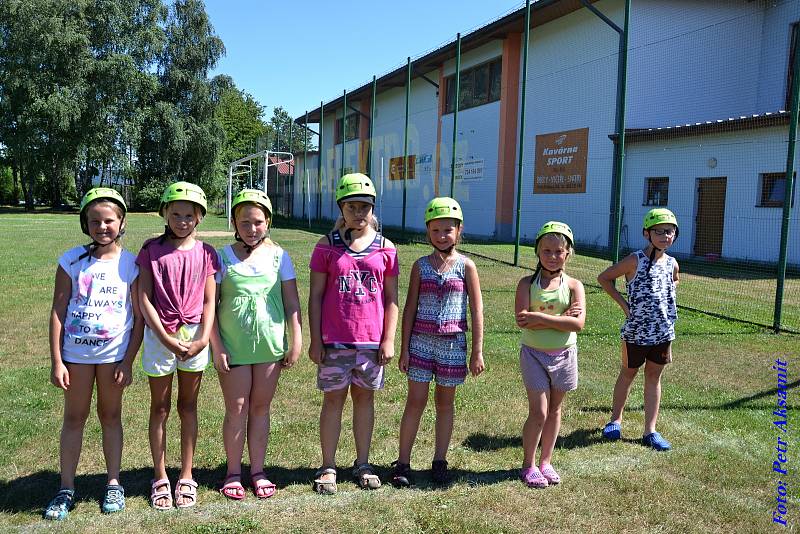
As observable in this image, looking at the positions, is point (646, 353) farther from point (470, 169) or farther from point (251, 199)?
point (470, 169)

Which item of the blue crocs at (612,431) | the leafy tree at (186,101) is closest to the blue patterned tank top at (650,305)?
the blue crocs at (612,431)

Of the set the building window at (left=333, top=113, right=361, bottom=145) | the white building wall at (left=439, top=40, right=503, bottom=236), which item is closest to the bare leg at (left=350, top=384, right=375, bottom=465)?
the white building wall at (left=439, top=40, right=503, bottom=236)

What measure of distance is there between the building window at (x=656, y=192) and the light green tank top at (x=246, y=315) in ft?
50.7

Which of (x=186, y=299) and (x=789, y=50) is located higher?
(x=789, y=50)

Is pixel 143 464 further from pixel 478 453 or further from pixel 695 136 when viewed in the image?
pixel 695 136

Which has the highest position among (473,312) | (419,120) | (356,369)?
(419,120)

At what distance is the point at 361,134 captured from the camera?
33.7m

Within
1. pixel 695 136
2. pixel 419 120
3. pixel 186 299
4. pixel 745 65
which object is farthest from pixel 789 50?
pixel 186 299

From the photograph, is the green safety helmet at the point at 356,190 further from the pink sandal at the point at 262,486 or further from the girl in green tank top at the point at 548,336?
the pink sandal at the point at 262,486

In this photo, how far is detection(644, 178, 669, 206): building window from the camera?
16.9 metres

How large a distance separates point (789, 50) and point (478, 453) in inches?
696

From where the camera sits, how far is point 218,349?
3346mm

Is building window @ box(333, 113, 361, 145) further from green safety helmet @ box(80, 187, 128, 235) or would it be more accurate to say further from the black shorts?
green safety helmet @ box(80, 187, 128, 235)

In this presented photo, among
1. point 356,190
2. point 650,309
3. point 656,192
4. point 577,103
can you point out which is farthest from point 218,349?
point 577,103
